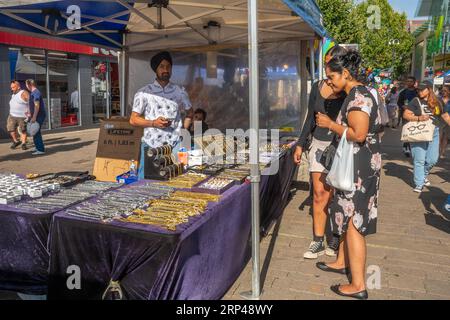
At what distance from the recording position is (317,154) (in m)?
3.48

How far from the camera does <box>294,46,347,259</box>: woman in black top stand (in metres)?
3.43

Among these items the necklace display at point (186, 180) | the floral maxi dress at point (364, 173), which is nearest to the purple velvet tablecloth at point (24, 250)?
the necklace display at point (186, 180)

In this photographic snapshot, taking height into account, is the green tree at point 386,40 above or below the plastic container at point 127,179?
above

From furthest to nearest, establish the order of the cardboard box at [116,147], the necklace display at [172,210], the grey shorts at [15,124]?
the grey shorts at [15,124] < the cardboard box at [116,147] < the necklace display at [172,210]

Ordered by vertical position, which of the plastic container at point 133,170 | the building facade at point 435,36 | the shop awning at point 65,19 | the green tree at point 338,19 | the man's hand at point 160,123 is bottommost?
the plastic container at point 133,170

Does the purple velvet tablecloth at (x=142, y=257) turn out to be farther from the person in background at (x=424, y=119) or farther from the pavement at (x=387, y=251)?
the person in background at (x=424, y=119)

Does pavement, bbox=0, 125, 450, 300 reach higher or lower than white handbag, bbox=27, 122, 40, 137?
lower

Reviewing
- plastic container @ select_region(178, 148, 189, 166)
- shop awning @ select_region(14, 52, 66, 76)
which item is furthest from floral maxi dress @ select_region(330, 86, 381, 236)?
shop awning @ select_region(14, 52, 66, 76)

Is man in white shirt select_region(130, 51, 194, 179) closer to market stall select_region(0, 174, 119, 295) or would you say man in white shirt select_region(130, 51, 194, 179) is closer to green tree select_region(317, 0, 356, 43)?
market stall select_region(0, 174, 119, 295)

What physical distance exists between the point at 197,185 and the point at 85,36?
310cm

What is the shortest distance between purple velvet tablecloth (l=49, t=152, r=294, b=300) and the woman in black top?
3.65 ft

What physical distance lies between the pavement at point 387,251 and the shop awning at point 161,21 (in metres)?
2.22

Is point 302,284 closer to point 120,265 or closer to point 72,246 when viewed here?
point 120,265

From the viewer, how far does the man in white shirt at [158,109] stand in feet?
12.7
